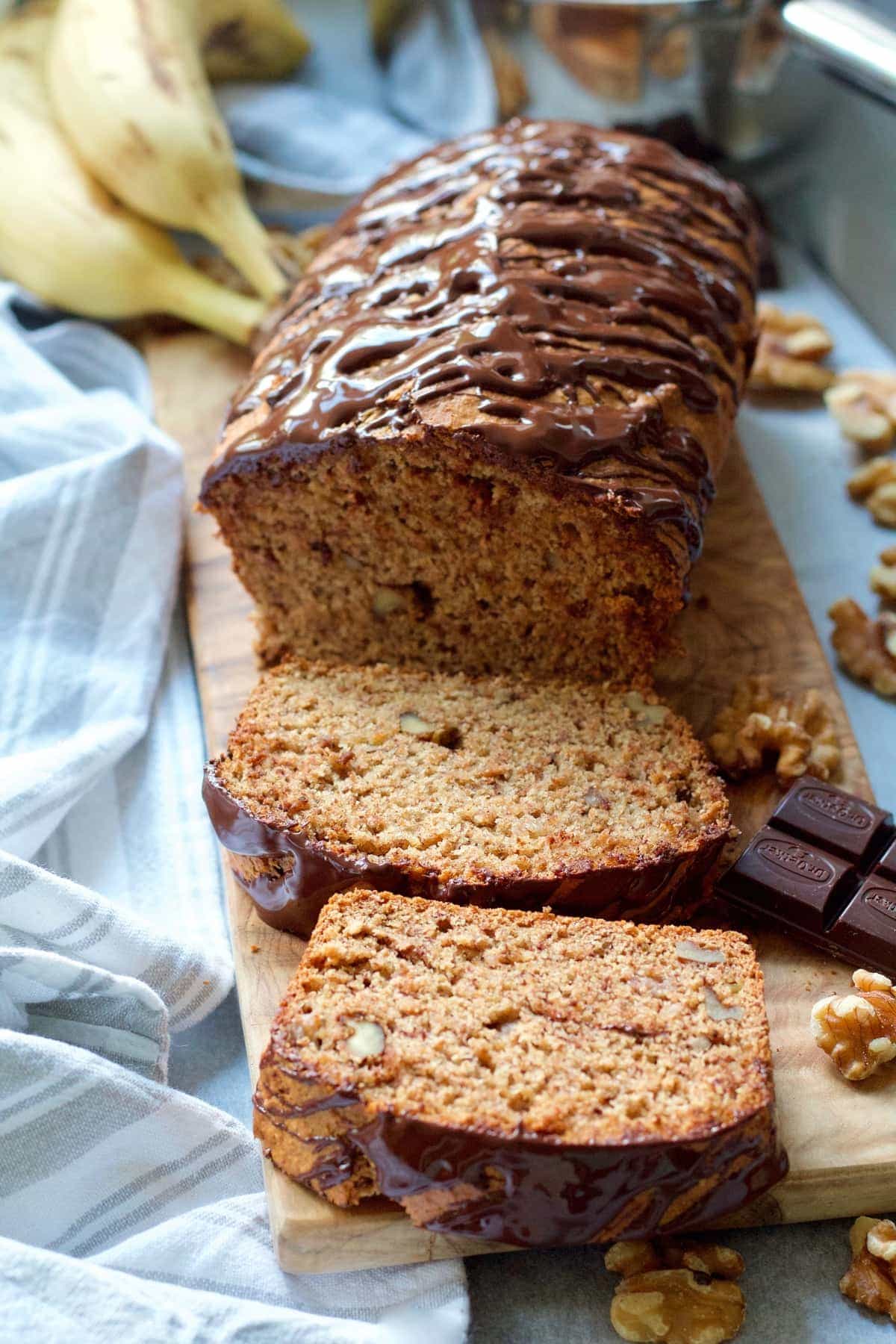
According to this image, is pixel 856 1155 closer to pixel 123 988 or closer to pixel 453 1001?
pixel 453 1001

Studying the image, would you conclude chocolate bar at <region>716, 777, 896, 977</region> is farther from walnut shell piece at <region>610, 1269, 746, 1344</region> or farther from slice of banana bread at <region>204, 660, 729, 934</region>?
walnut shell piece at <region>610, 1269, 746, 1344</region>

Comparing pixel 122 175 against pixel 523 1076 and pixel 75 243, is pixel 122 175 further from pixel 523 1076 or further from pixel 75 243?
pixel 523 1076

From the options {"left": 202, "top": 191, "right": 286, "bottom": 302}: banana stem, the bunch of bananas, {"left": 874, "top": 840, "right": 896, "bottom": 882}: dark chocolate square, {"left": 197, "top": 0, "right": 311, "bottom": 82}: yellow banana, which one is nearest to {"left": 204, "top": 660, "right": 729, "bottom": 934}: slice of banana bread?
{"left": 874, "top": 840, "right": 896, "bottom": 882}: dark chocolate square

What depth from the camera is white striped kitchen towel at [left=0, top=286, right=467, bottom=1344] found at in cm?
247

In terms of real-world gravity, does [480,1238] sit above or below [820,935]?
below

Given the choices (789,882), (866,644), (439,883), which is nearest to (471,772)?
(439,883)

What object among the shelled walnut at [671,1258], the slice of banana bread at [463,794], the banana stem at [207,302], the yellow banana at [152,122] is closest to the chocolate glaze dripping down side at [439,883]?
the slice of banana bread at [463,794]

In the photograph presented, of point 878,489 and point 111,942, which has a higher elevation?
point 878,489

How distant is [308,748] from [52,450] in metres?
1.39

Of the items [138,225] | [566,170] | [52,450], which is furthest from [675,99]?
[52,450]

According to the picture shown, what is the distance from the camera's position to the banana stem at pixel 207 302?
441 cm

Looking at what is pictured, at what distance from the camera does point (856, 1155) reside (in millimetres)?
2578

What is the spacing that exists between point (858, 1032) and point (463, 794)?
37.3 inches

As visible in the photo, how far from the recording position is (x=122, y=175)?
429 centimetres
